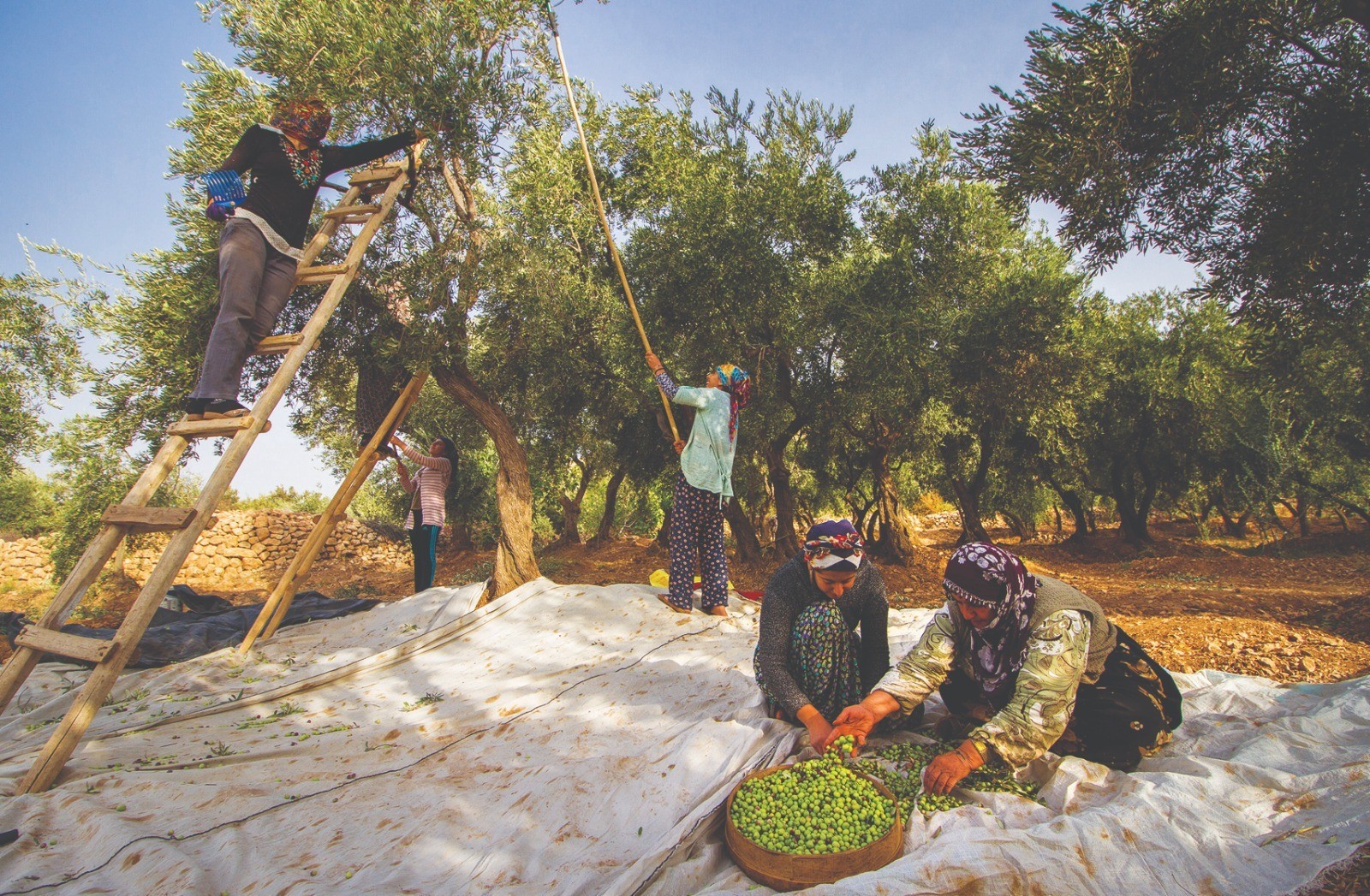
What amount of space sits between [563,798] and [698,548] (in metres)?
4.10

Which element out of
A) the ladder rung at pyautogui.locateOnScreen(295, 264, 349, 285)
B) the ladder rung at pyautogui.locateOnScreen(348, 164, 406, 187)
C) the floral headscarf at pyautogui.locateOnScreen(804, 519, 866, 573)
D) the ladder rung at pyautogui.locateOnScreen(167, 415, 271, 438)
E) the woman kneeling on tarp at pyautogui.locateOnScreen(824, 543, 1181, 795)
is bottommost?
the woman kneeling on tarp at pyautogui.locateOnScreen(824, 543, 1181, 795)

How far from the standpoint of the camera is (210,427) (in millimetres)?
3689

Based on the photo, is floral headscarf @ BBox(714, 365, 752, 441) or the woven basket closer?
the woven basket

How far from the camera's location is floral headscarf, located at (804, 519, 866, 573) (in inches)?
137

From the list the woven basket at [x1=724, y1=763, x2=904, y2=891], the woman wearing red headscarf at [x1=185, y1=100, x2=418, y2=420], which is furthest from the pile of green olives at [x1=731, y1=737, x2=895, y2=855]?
the woman wearing red headscarf at [x1=185, y1=100, x2=418, y2=420]

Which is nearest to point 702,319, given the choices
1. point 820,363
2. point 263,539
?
point 820,363

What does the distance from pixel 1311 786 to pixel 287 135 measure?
670 centimetres

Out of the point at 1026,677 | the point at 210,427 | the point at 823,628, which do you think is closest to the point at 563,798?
the point at 823,628

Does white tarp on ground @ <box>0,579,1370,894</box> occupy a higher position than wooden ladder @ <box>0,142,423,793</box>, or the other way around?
wooden ladder @ <box>0,142,423,793</box>

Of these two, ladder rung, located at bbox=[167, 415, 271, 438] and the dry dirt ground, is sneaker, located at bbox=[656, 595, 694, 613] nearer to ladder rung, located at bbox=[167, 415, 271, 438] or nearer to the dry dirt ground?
the dry dirt ground

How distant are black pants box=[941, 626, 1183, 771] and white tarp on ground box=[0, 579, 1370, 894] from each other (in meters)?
0.17

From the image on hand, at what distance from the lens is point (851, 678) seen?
3.55 meters

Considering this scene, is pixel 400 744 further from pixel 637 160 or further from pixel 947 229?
pixel 947 229

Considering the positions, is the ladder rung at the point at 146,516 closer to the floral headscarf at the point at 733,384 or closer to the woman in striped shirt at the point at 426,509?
the woman in striped shirt at the point at 426,509
